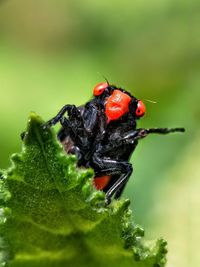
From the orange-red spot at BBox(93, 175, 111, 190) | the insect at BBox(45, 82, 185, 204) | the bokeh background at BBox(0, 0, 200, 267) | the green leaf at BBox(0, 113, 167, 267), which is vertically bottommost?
the green leaf at BBox(0, 113, 167, 267)

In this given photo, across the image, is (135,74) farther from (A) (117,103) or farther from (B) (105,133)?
(B) (105,133)

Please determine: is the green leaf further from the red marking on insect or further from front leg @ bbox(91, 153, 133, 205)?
the red marking on insect

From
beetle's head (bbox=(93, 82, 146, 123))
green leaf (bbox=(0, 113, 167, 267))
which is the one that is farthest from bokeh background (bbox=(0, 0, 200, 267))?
green leaf (bbox=(0, 113, 167, 267))

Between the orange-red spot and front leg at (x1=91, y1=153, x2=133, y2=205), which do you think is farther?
the orange-red spot

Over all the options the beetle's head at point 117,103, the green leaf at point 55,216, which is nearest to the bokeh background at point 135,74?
the beetle's head at point 117,103

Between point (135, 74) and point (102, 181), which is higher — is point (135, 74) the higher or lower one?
the higher one

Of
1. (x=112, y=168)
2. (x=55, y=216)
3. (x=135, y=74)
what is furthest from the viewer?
(x=135, y=74)

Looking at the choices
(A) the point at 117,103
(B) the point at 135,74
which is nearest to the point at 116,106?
(A) the point at 117,103

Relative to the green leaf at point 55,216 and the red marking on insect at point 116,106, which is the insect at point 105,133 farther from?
the green leaf at point 55,216
